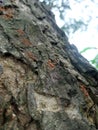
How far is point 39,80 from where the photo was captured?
78.0 inches

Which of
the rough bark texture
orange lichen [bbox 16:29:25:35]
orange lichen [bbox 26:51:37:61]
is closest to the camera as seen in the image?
the rough bark texture

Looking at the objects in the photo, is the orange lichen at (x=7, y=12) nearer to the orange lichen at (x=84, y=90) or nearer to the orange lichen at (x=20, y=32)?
the orange lichen at (x=20, y=32)

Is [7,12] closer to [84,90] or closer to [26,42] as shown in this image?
[26,42]

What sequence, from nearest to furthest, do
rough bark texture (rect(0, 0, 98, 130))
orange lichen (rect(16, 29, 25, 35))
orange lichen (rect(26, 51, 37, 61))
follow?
rough bark texture (rect(0, 0, 98, 130))
orange lichen (rect(26, 51, 37, 61))
orange lichen (rect(16, 29, 25, 35))

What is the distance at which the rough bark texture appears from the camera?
5.95ft

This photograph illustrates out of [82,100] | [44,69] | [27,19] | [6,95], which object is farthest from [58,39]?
[6,95]

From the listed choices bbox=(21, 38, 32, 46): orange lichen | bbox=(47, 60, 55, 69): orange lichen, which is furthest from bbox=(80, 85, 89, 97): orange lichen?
bbox=(21, 38, 32, 46): orange lichen

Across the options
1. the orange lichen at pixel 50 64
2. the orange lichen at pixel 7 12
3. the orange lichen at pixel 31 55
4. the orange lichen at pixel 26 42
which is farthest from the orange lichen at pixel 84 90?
the orange lichen at pixel 7 12

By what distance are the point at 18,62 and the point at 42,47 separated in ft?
0.93

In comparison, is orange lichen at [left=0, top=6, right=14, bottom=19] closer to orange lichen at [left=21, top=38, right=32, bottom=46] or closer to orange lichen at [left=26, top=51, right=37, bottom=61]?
orange lichen at [left=21, top=38, right=32, bottom=46]

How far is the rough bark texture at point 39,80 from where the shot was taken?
181 cm

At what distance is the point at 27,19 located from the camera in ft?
7.88

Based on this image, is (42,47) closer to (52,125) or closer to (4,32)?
(4,32)

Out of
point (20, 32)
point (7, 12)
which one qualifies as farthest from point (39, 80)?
point (7, 12)
